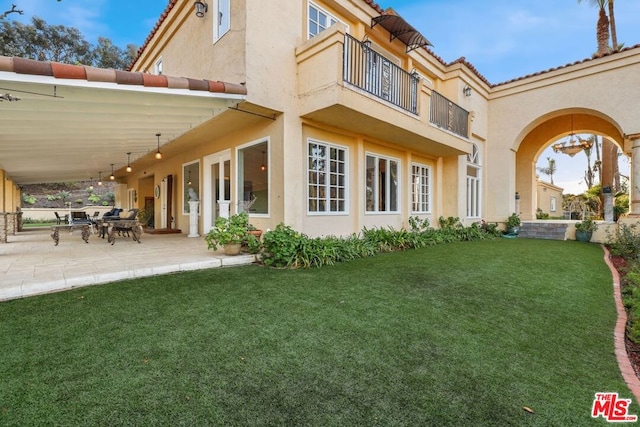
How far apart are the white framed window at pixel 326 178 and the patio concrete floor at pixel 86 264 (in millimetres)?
2323

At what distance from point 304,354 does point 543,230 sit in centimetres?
1360

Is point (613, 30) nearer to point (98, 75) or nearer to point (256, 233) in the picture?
point (256, 233)

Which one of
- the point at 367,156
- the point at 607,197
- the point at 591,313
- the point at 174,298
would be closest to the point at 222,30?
the point at 367,156

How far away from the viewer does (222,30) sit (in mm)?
7266

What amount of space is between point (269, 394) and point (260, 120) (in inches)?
254

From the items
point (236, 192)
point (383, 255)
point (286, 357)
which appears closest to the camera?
point (286, 357)

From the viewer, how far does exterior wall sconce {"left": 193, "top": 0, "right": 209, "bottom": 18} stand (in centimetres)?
779

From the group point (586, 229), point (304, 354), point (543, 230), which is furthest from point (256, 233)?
point (586, 229)

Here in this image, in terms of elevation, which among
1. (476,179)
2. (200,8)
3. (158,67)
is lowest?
(476,179)

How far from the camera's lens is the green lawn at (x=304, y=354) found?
2021 mm

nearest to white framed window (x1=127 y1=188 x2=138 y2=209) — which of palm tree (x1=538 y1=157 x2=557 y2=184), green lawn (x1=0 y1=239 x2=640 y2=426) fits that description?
green lawn (x1=0 y1=239 x2=640 y2=426)

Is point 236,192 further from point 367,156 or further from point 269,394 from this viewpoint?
point 269,394

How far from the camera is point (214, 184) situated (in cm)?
992

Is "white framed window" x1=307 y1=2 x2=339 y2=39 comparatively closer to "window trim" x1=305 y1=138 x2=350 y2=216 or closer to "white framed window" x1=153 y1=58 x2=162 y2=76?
"window trim" x1=305 y1=138 x2=350 y2=216
